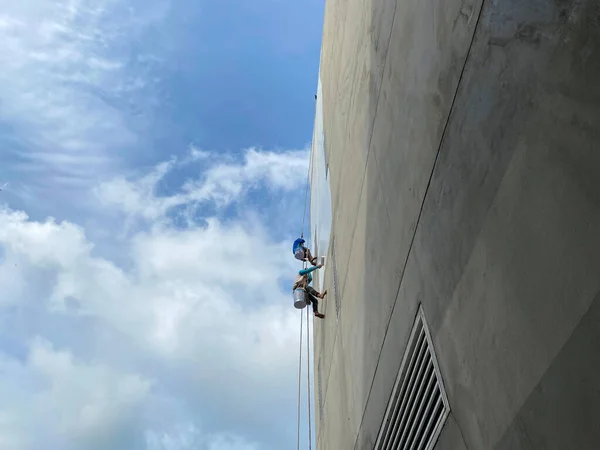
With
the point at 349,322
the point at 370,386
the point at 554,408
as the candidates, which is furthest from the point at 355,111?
the point at 554,408

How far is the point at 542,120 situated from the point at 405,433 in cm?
331

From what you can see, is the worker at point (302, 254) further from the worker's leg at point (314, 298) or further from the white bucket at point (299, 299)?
the white bucket at point (299, 299)

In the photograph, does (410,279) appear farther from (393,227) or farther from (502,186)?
(502,186)

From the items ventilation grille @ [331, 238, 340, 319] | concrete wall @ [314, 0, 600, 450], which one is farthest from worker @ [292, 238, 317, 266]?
concrete wall @ [314, 0, 600, 450]

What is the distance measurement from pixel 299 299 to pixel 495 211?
8643 mm

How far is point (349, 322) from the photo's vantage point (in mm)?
7727

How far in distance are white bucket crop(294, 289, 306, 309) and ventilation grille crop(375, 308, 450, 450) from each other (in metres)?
5.96

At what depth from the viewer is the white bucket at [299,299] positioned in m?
11.2

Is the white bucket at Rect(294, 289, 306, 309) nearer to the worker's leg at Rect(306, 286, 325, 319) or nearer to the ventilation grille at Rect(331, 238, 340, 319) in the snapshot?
the worker's leg at Rect(306, 286, 325, 319)

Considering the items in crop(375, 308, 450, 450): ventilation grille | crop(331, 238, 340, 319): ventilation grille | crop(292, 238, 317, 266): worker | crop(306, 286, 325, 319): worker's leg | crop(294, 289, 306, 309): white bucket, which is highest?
crop(292, 238, 317, 266): worker

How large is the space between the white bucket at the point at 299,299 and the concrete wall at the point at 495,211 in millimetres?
5396

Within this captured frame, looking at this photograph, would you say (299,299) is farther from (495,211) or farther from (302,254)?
(495,211)

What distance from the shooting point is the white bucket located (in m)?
11.2

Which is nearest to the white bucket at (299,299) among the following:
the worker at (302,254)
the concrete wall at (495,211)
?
the worker at (302,254)
